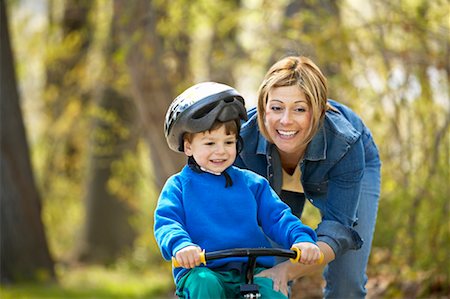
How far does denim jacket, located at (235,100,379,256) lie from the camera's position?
4.40 m

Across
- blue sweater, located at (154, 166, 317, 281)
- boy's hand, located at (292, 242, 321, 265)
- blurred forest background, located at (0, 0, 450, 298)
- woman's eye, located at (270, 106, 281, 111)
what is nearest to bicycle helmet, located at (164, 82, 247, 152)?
blue sweater, located at (154, 166, 317, 281)

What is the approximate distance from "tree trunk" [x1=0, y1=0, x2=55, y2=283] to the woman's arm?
7991 millimetres

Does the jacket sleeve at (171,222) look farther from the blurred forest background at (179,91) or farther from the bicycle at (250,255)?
the blurred forest background at (179,91)

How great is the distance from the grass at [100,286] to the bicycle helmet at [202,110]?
6.64 meters

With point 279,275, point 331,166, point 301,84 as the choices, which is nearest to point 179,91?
point 331,166

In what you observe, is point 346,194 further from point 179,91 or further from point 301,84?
point 179,91

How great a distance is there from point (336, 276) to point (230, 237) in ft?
3.82

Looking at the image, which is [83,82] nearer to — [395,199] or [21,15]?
[21,15]

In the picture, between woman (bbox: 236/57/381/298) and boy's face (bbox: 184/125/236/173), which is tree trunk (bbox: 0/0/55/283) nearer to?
woman (bbox: 236/57/381/298)

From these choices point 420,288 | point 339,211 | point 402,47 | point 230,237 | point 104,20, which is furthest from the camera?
point 104,20

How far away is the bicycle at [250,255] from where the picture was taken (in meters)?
3.57

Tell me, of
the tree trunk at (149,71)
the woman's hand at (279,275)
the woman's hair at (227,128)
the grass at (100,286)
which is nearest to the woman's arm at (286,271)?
the woman's hand at (279,275)

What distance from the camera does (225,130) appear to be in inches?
155

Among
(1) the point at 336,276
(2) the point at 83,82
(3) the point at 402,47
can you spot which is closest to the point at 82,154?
(2) the point at 83,82
